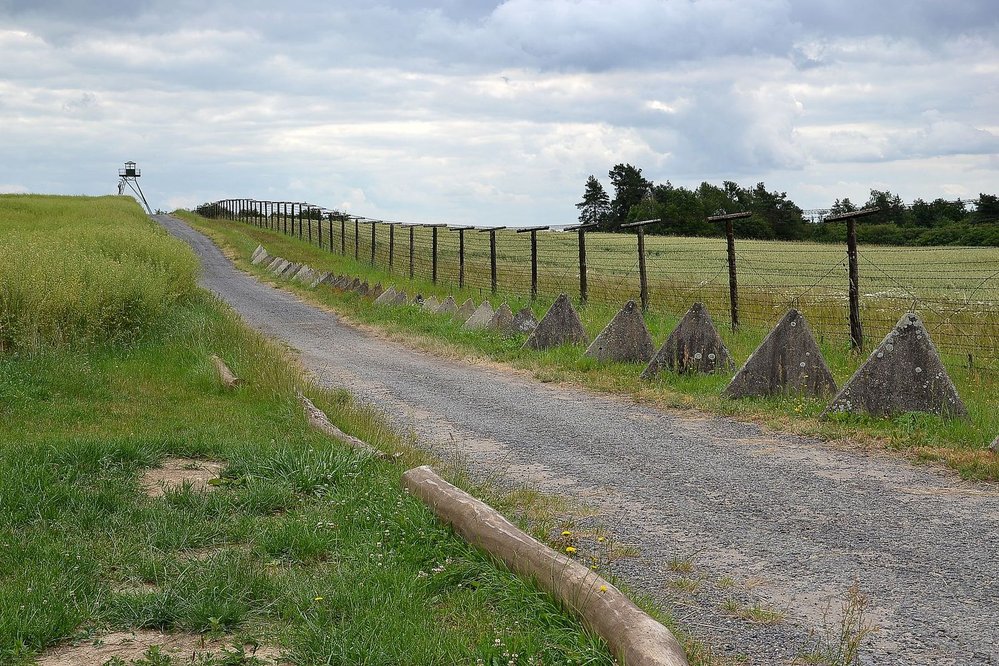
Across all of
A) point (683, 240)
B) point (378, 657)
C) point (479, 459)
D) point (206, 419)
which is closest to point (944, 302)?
point (479, 459)

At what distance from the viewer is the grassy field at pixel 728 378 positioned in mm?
8383

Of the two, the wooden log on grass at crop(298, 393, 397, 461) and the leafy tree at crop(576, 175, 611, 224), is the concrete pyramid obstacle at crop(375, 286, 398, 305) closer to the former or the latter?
the wooden log on grass at crop(298, 393, 397, 461)

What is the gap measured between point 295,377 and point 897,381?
6520 mm

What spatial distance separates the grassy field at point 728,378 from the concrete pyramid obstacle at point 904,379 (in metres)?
0.16

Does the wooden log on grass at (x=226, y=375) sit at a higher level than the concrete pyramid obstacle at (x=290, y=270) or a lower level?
lower

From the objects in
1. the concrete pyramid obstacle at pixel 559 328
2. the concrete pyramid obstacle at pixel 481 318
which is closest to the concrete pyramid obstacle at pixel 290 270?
the concrete pyramid obstacle at pixel 481 318

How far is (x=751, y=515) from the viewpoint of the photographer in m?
6.59

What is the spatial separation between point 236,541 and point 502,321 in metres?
11.0

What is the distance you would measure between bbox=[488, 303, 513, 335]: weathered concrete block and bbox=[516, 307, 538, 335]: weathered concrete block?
14cm

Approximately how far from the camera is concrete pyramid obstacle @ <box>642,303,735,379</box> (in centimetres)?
1175

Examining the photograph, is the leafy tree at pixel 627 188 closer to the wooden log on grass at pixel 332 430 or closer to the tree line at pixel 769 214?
the tree line at pixel 769 214

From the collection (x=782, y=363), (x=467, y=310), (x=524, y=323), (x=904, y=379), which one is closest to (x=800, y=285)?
(x=467, y=310)

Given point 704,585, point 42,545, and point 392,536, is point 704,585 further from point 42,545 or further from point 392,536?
point 42,545

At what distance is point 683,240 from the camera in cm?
4781
